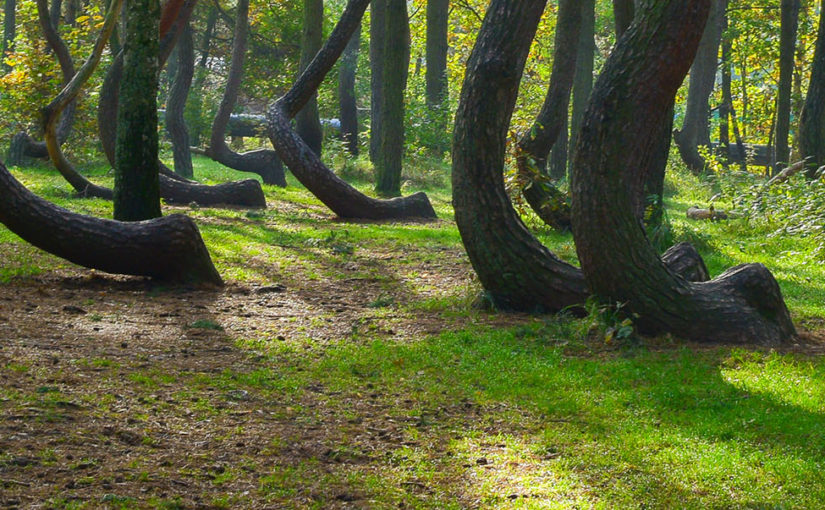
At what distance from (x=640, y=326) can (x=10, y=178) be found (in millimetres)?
5784

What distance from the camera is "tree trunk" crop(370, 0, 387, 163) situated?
24.8 meters

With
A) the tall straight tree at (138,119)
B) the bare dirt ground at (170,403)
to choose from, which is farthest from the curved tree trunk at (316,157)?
the bare dirt ground at (170,403)

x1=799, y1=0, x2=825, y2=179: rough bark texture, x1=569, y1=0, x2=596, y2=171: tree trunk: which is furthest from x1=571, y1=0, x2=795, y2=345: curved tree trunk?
x1=569, y1=0, x2=596, y2=171: tree trunk

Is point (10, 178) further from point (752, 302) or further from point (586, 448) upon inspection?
point (752, 302)

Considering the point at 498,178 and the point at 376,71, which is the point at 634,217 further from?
the point at 376,71

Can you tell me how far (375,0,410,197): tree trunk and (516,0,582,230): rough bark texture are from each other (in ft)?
12.6

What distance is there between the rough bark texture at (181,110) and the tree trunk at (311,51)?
331 centimetres

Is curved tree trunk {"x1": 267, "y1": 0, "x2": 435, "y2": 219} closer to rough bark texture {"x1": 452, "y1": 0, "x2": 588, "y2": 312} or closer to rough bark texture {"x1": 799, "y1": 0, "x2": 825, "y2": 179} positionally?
rough bark texture {"x1": 452, "y1": 0, "x2": 588, "y2": 312}

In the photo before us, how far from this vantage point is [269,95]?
36656mm

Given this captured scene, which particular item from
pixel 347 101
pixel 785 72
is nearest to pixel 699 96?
pixel 785 72

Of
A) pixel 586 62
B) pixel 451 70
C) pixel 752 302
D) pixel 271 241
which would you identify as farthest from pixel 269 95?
pixel 752 302

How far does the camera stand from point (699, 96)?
28.6m

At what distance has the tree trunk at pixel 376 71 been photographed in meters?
24.8

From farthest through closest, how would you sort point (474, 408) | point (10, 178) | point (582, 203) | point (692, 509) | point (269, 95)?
1. point (269, 95)
2. point (10, 178)
3. point (582, 203)
4. point (474, 408)
5. point (692, 509)
